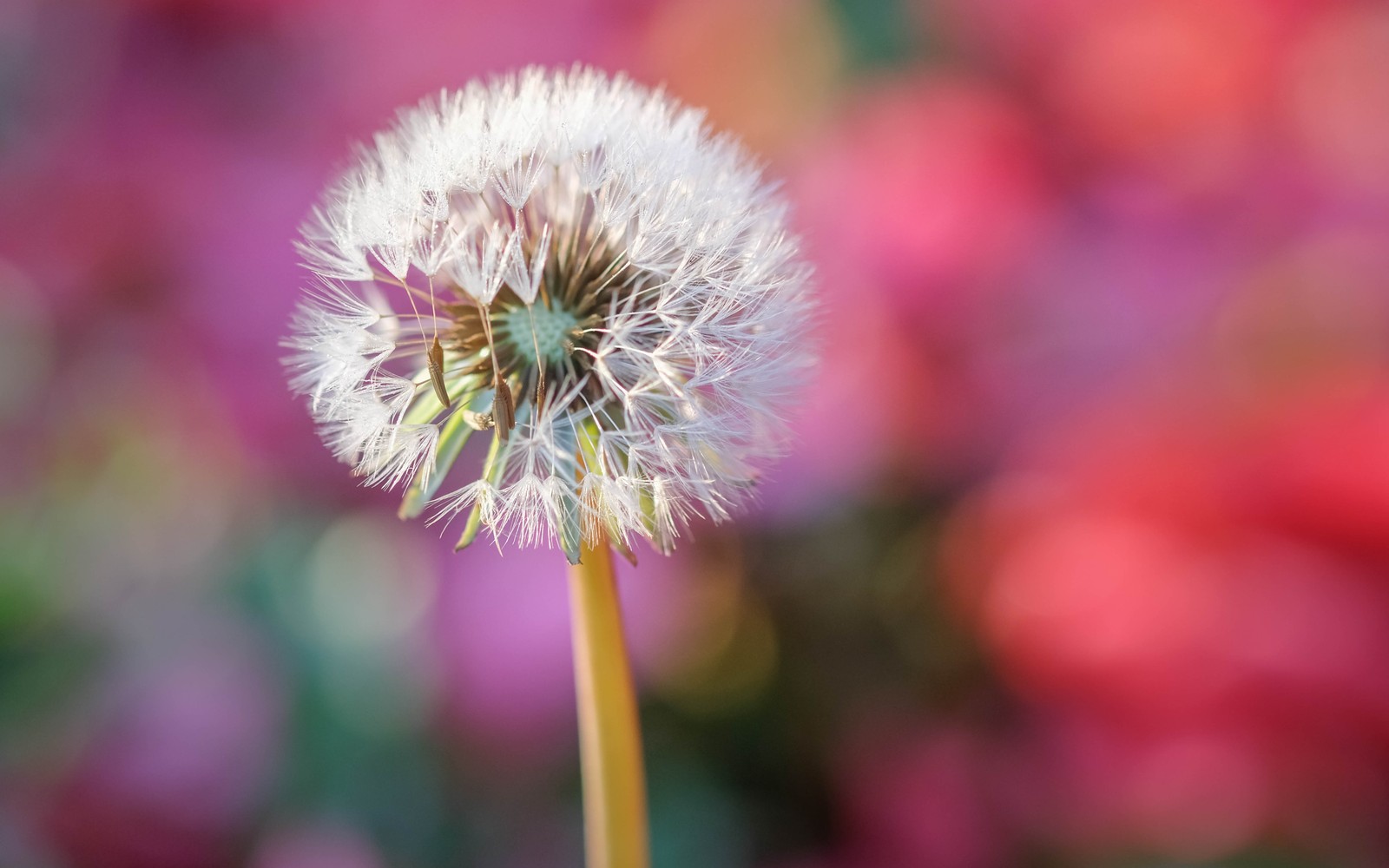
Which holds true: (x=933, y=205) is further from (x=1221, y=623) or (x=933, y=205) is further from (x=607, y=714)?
(x=607, y=714)

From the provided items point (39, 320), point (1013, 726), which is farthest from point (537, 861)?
point (39, 320)

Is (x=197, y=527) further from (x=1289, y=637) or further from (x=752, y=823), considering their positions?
(x=1289, y=637)

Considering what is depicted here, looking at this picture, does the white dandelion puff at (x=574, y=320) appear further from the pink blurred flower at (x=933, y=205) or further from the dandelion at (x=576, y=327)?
the pink blurred flower at (x=933, y=205)

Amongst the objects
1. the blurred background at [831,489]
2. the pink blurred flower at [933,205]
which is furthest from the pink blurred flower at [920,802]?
the pink blurred flower at [933,205]

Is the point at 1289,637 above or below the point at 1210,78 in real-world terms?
below

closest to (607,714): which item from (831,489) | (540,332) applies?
(540,332)

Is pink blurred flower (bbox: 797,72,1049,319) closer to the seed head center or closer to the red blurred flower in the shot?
the red blurred flower
